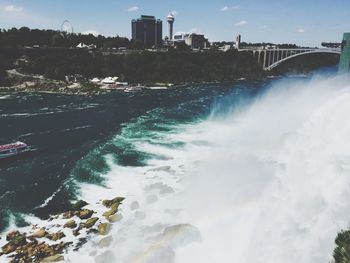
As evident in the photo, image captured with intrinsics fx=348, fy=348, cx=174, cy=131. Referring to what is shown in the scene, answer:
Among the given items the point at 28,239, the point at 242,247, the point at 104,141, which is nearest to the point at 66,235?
the point at 28,239

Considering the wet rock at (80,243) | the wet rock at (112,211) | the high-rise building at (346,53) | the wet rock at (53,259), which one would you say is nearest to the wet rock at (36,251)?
the wet rock at (53,259)

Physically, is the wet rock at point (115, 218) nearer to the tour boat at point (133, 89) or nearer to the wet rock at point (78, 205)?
the wet rock at point (78, 205)

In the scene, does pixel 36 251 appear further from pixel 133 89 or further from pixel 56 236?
pixel 133 89

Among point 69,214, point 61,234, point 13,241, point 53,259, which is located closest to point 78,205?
point 69,214

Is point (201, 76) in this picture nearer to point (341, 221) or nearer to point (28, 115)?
point (28, 115)

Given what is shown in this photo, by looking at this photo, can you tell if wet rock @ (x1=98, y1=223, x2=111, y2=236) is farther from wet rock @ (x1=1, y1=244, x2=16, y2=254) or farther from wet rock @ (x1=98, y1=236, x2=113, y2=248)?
wet rock @ (x1=1, y1=244, x2=16, y2=254)

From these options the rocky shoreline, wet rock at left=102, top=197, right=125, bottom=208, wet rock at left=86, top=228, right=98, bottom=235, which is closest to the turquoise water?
the rocky shoreline
